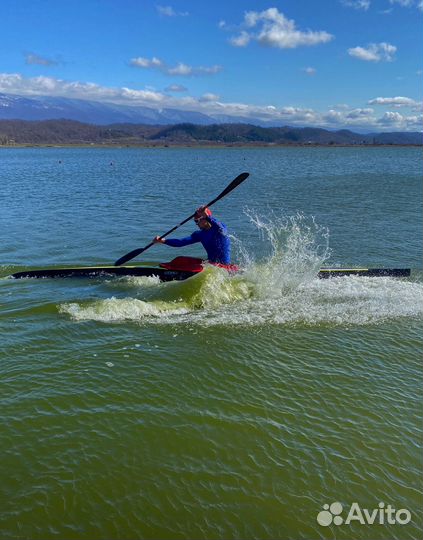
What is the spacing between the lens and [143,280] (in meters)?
15.6

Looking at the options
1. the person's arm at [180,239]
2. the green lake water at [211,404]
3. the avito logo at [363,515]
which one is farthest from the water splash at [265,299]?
the avito logo at [363,515]

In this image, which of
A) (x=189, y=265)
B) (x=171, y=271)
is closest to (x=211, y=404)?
(x=189, y=265)

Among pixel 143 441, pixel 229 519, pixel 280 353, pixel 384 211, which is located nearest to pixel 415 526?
pixel 229 519

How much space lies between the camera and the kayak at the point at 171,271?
14938 millimetres

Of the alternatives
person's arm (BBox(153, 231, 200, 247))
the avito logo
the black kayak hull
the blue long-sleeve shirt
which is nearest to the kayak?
the black kayak hull

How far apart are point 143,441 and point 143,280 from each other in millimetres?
8695

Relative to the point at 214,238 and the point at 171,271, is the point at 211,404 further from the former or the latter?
the point at 171,271

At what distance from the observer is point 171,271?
15.1 meters

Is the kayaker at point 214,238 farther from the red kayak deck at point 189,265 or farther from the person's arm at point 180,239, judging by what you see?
the red kayak deck at point 189,265

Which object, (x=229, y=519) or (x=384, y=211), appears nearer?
(x=229, y=519)

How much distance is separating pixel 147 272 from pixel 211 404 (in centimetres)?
822

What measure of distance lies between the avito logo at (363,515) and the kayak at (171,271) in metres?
8.86

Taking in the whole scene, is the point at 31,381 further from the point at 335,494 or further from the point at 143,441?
the point at 335,494

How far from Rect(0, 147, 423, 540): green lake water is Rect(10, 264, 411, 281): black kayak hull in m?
0.42
